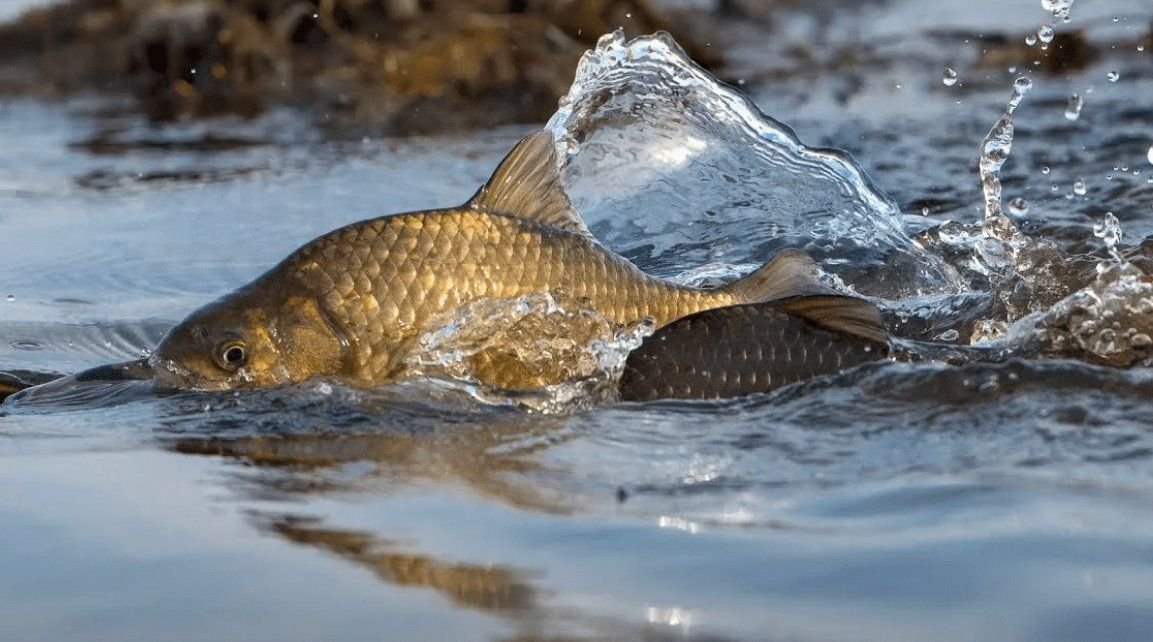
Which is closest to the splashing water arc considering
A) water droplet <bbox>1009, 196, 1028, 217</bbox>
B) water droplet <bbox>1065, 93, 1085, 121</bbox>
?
water droplet <bbox>1009, 196, 1028, 217</bbox>

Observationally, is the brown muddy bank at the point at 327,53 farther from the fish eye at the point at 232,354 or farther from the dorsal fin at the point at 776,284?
the fish eye at the point at 232,354

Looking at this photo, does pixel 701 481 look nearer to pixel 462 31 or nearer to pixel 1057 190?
pixel 1057 190

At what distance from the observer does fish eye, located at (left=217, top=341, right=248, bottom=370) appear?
12.9 ft

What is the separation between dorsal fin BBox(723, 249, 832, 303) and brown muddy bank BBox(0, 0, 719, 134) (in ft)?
19.4

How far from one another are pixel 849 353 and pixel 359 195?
398cm

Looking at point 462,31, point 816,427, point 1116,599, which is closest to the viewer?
point 1116,599

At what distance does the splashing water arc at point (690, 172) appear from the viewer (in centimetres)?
597

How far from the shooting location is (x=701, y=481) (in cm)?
313

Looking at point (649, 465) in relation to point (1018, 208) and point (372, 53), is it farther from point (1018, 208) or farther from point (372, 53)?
point (372, 53)

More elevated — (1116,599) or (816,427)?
(816,427)

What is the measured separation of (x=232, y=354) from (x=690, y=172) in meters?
2.70

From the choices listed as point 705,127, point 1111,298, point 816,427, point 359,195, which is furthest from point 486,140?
point 816,427

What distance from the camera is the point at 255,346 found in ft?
12.9

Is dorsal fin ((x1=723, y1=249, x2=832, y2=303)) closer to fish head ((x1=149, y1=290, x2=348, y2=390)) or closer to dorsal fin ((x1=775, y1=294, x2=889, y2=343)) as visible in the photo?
dorsal fin ((x1=775, y1=294, x2=889, y2=343))
